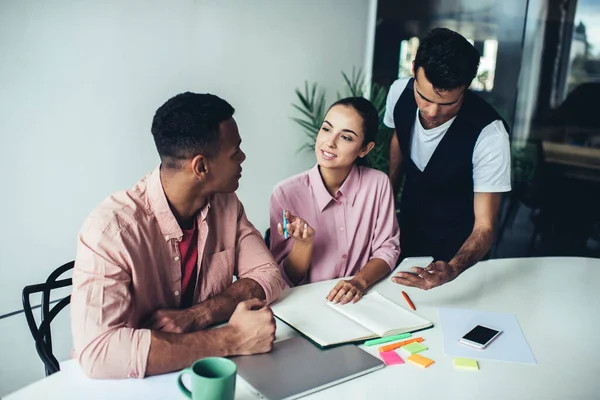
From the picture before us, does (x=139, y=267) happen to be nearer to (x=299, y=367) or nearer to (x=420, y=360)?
(x=299, y=367)

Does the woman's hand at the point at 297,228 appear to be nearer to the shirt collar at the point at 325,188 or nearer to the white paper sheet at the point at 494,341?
the shirt collar at the point at 325,188

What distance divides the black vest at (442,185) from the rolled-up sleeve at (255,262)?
0.94 meters

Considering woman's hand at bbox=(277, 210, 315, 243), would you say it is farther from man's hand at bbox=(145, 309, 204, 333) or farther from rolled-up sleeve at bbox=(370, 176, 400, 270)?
man's hand at bbox=(145, 309, 204, 333)

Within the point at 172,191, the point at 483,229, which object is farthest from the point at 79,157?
the point at 483,229

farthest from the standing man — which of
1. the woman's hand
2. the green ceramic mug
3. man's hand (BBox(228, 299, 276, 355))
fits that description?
the green ceramic mug

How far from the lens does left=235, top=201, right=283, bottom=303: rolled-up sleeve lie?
1.55 m

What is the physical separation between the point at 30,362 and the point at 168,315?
1645mm

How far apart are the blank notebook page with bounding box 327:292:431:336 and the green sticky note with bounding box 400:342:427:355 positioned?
0.06 m

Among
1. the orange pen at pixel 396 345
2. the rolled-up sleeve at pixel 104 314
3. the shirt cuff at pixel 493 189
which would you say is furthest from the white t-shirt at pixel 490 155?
the rolled-up sleeve at pixel 104 314

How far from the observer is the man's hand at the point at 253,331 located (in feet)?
4.02

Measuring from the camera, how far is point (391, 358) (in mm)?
1260

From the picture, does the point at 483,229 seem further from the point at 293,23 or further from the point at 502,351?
the point at 293,23

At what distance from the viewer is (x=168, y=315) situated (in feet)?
4.31

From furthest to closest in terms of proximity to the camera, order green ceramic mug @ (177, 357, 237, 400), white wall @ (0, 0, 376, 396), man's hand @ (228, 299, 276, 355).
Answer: white wall @ (0, 0, 376, 396) → man's hand @ (228, 299, 276, 355) → green ceramic mug @ (177, 357, 237, 400)
